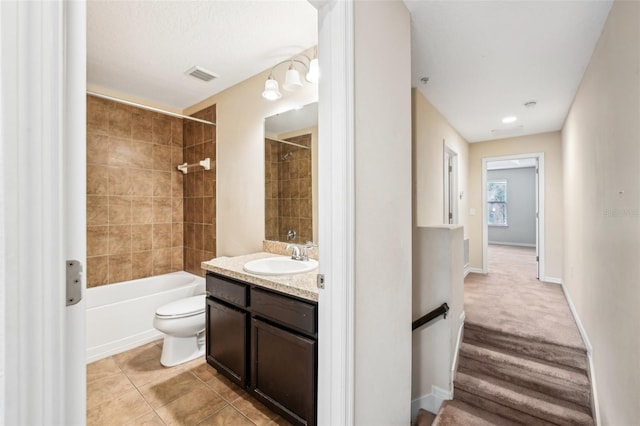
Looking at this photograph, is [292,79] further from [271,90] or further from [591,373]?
[591,373]

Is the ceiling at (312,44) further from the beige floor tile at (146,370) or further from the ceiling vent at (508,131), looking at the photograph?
the beige floor tile at (146,370)

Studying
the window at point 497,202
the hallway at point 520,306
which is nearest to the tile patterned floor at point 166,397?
the hallway at point 520,306

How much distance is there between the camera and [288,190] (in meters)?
2.48

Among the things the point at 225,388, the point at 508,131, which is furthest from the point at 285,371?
the point at 508,131

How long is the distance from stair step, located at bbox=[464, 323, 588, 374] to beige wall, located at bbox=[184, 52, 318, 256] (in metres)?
2.20

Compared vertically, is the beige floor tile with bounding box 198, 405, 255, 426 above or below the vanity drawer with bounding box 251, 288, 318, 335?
below

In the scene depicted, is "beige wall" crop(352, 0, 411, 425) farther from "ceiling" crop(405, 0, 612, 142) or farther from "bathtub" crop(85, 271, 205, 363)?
"bathtub" crop(85, 271, 205, 363)

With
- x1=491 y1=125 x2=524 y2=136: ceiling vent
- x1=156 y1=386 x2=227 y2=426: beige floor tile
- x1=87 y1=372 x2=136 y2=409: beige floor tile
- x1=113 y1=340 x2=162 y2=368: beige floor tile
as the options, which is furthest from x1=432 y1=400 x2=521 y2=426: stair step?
x1=491 y1=125 x2=524 y2=136: ceiling vent

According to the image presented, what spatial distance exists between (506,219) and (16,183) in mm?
10219

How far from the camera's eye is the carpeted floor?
2.02 metres

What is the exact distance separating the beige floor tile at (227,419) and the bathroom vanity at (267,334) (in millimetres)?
146

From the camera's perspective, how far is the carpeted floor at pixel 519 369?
6.62ft

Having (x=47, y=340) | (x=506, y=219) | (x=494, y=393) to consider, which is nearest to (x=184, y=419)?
(x=47, y=340)

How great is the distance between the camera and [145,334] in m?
2.78
